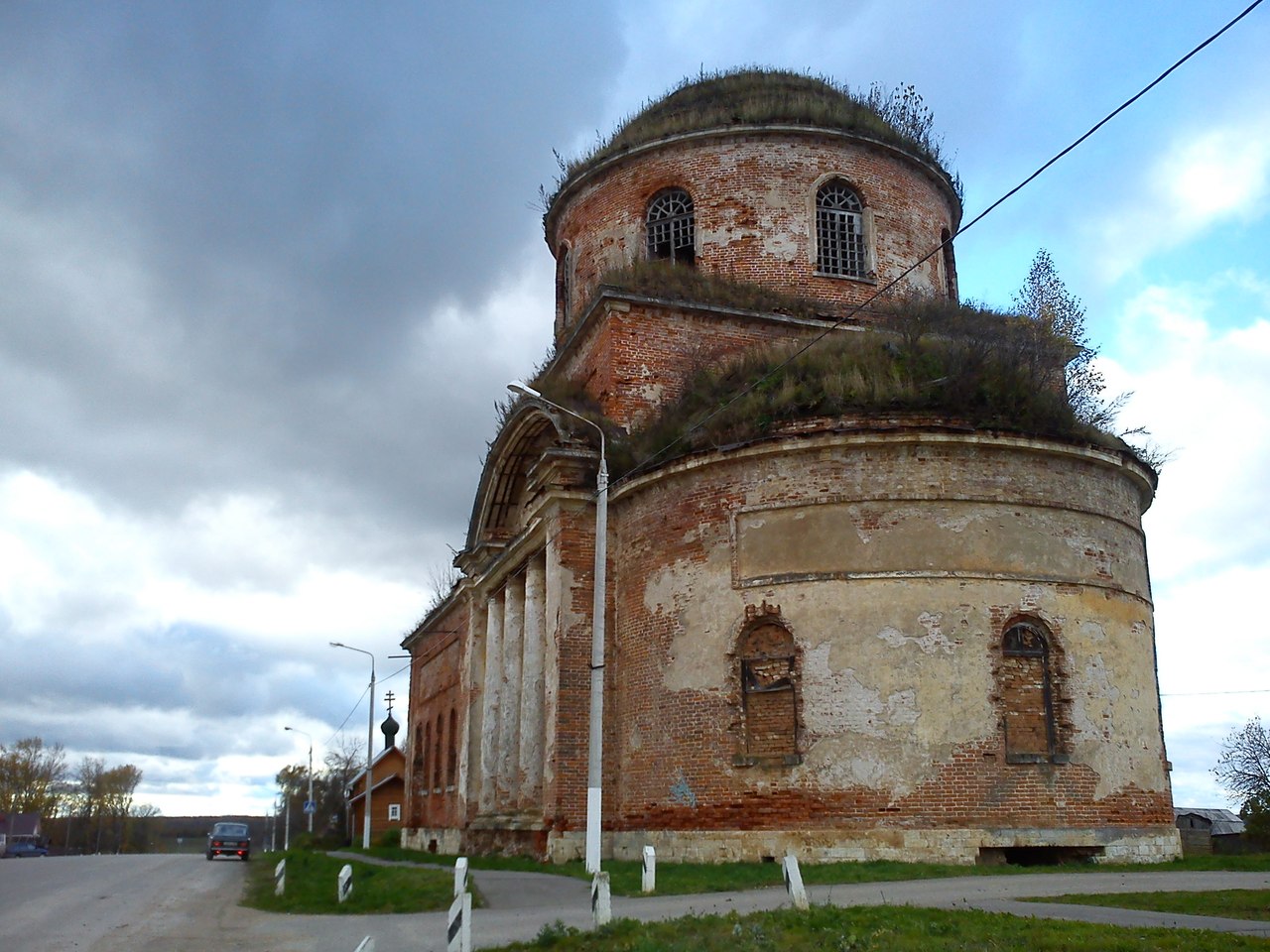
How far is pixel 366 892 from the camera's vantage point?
15.5 metres

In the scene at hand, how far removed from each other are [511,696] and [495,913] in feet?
31.0

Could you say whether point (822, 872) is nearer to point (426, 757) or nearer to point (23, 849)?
point (426, 757)

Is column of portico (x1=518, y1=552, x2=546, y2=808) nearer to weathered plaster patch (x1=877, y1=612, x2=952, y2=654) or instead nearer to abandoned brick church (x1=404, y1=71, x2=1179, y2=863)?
abandoned brick church (x1=404, y1=71, x2=1179, y2=863)

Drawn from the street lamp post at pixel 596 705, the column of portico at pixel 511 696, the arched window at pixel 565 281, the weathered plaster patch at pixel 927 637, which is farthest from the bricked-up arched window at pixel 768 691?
the arched window at pixel 565 281

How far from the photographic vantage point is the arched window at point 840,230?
23.0m

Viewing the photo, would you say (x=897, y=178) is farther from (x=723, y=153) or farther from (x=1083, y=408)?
(x=1083, y=408)

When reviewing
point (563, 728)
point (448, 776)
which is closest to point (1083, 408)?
point (563, 728)

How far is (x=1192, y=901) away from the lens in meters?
9.92

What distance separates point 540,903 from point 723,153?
15.5 meters

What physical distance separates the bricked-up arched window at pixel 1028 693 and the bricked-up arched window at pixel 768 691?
282cm

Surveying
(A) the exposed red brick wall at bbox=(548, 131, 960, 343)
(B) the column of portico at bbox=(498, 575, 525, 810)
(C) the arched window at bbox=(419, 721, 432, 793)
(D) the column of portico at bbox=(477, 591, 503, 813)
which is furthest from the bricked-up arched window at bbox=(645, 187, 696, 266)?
(C) the arched window at bbox=(419, 721, 432, 793)

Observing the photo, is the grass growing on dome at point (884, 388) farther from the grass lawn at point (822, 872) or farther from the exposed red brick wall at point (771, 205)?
the grass lawn at point (822, 872)

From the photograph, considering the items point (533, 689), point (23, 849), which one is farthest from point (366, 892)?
point (23, 849)

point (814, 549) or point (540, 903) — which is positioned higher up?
point (814, 549)
